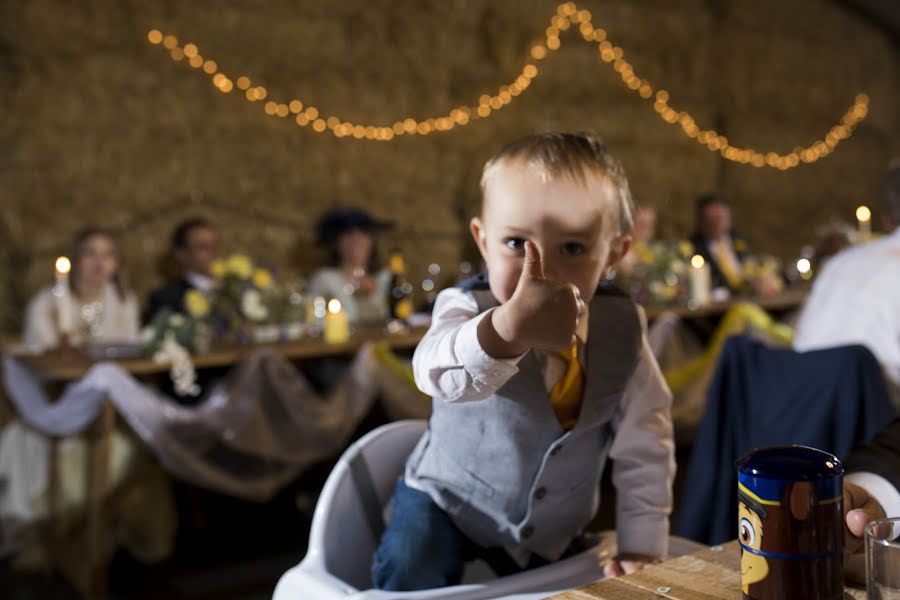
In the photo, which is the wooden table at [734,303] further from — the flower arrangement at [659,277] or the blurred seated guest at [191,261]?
the blurred seated guest at [191,261]

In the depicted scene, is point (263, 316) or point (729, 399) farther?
point (263, 316)

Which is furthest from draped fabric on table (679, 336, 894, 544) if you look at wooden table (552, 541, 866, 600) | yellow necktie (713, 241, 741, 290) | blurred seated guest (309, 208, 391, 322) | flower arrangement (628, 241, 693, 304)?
yellow necktie (713, 241, 741, 290)

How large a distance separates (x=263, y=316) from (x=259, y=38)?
2.55 meters

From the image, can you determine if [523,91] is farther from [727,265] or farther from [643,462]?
[643,462]

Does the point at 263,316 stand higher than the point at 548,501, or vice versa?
the point at 263,316

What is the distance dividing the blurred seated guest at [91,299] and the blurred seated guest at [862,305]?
2.50 m

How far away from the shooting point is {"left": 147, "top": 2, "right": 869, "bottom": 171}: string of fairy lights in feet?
17.6

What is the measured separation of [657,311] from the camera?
14.0 feet

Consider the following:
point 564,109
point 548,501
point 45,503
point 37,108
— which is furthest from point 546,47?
point 548,501

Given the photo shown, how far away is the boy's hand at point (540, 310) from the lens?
870mm

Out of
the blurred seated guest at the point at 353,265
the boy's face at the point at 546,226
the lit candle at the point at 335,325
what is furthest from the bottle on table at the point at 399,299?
the boy's face at the point at 546,226

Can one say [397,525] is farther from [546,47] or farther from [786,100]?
[786,100]

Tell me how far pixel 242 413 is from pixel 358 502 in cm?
191

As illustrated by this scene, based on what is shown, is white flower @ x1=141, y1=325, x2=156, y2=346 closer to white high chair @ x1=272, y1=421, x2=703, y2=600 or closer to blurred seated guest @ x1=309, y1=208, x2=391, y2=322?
blurred seated guest @ x1=309, y1=208, x2=391, y2=322
